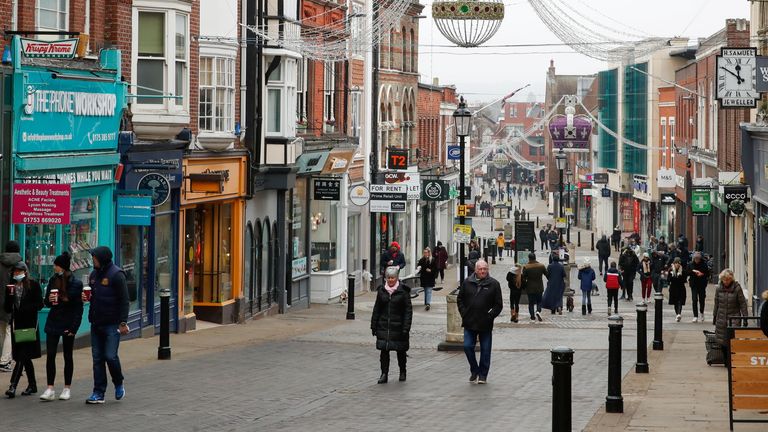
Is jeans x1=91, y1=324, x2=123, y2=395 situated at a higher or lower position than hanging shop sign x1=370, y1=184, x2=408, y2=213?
lower

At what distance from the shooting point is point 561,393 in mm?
12156

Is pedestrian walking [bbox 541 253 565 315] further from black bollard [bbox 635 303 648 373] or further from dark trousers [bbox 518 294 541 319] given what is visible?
black bollard [bbox 635 303 648 373]

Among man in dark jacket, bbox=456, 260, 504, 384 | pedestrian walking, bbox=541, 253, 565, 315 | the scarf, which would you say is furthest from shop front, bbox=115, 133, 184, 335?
pedestrian walking, bbox=541, 253, 565, 315

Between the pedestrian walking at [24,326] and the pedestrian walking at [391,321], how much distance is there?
179 inches

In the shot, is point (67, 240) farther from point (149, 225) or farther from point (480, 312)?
point (480, 312)

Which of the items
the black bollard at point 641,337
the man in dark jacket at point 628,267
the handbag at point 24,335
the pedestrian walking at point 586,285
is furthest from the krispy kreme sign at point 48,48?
the man in dark jacket at point 628,267

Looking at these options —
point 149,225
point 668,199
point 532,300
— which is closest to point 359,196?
point 532,300

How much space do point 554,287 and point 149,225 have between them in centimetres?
1368

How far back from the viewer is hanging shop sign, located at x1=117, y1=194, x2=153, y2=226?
22.9m

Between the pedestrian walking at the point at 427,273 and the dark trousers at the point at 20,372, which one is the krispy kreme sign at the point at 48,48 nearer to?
the dark trousers at the point at 20,372

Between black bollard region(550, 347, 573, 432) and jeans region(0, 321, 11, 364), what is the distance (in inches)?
313

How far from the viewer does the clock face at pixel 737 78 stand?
31.2 m

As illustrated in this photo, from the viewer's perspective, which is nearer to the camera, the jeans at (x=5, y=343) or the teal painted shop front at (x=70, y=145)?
the jeans at (x=5, y=343)

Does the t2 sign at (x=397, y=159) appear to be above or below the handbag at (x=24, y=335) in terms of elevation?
above
